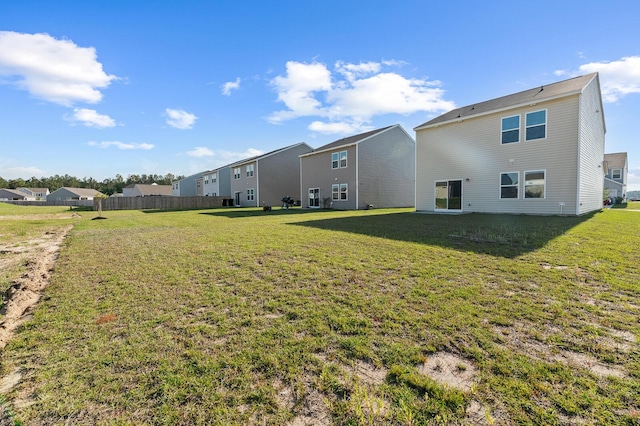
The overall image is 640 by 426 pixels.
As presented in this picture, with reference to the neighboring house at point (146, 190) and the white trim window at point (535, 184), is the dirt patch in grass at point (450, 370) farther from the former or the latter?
the neighboring house at point (146, 190)

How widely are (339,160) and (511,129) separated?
1260 cm

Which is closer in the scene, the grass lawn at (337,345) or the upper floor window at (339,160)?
the grass lawn at (337,345)

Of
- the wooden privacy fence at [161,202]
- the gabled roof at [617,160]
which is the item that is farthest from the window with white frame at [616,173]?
the wooden privacy fence at [161,202]

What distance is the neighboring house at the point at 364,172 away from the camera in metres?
22.6

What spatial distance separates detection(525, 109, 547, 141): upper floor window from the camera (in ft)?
42.4

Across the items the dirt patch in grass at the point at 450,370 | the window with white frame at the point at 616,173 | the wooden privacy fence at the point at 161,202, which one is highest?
the window with white frame at the point at 616,173

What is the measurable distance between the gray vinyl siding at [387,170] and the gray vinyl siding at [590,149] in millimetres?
12259

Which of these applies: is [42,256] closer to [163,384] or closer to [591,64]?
[163,384]

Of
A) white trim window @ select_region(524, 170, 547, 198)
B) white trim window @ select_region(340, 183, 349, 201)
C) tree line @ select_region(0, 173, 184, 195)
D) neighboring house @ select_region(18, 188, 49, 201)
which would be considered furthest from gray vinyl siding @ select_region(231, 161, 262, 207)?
neighboring house @ select_region(18, 188, 49, 201)

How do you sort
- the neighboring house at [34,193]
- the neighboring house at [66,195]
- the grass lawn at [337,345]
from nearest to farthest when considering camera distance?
1. the grass lawn at [337,345]
2. the neighboring house at [66,195]
3. the neighboring house at [34,193]

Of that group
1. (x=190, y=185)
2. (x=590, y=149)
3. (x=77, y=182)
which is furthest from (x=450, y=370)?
(x=77, y=182)

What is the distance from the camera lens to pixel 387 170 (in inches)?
953

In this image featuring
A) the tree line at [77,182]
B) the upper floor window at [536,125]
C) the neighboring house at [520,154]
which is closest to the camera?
the neighboring house at [520,154]

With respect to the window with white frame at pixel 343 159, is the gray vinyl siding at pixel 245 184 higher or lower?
lower
